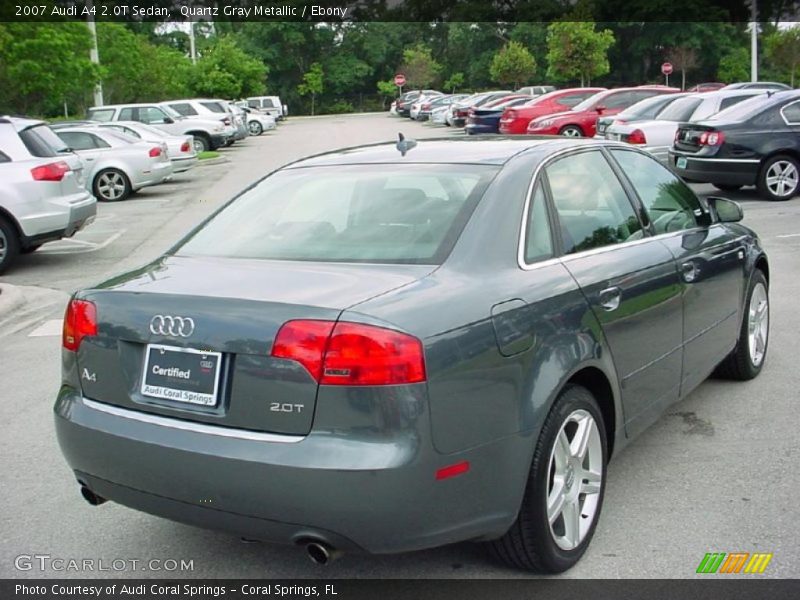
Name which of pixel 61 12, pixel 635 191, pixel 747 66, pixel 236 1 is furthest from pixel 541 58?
pixel 635 191

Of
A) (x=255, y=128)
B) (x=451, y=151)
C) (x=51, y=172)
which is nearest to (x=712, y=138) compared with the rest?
(x=51, y=172)

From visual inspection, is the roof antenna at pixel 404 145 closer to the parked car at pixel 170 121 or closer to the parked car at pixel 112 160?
the parked car at pixel 112 160

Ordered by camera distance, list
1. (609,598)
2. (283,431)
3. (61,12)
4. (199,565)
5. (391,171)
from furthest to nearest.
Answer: (61,12), (391,171), (199,565), (609,598), (283,431)

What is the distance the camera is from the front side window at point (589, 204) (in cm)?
411

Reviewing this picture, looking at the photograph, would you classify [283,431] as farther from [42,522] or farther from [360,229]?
[42,522]

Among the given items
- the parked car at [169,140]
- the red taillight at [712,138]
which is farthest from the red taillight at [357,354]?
the parked car at [169,140]

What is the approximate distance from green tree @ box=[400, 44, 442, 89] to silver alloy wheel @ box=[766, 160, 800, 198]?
72043 mm

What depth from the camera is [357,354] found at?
3006mm

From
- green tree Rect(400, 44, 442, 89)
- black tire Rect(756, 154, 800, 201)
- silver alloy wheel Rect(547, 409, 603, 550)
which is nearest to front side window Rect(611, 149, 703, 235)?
silver alloy wheel Rect(547, 409, 603, 550)

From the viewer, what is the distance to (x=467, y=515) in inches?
125

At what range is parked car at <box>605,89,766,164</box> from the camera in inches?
672

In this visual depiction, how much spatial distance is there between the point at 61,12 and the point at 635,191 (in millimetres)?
25506

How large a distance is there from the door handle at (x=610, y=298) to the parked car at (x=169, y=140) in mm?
18098

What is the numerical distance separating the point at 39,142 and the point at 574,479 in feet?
32.1
